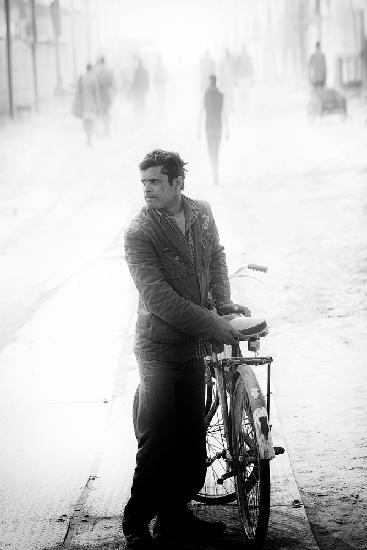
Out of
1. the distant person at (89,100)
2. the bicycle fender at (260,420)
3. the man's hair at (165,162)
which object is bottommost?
the bicycle fender at (260,420)

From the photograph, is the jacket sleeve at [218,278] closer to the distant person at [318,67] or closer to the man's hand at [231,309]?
the man's hand at [231,309]

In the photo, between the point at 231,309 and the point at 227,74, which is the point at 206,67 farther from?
the point at 231,309

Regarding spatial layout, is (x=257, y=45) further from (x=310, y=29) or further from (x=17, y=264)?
(x=17, y=264)

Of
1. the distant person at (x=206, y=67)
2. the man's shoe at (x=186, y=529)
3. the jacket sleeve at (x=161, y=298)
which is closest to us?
the jacket sleeve at (x=161, y=298)

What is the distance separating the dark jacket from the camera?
12.8 ft

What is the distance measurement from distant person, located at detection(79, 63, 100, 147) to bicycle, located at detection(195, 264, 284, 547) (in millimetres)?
22616

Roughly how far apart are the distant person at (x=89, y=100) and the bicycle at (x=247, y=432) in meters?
22.6

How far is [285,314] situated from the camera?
8.59 meters

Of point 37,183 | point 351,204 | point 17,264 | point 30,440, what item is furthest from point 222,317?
point 37,183

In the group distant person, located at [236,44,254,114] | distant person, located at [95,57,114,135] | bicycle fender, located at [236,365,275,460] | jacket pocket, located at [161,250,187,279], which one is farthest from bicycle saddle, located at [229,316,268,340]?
distant person, located at [236,44,254,114]

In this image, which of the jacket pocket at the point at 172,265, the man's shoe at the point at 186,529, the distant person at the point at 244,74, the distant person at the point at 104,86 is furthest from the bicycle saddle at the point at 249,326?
the distant person at the point at 244,74

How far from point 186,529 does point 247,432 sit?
0.54 metres

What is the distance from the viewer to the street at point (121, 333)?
464 cm

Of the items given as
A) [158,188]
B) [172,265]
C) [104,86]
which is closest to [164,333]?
[172,265]
